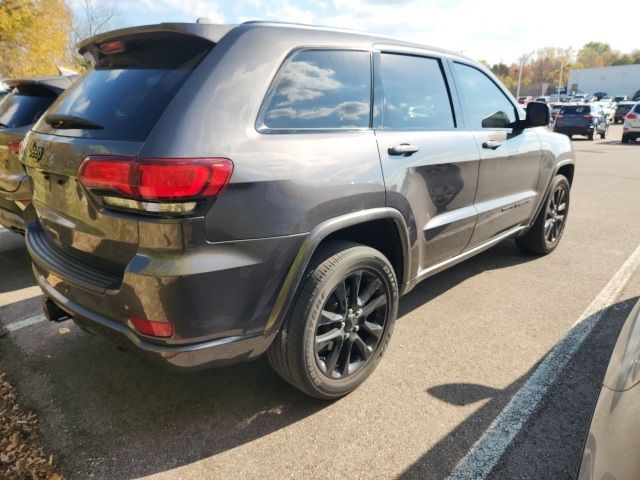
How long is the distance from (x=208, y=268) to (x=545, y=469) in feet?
5.65

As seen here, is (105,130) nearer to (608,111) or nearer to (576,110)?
(576,110)

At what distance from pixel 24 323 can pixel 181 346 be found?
2233 millimetres

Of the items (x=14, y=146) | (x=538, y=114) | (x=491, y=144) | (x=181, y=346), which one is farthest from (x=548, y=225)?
(x=14, y=146)

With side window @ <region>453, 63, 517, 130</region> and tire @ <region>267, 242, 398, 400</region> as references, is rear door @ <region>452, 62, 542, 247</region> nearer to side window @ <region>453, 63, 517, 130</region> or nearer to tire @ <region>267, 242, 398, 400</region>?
side window @ <region>453, 63, 517, 130</region>

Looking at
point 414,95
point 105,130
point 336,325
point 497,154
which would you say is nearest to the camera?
point 105,130

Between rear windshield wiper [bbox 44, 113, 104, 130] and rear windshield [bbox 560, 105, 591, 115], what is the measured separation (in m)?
22.8

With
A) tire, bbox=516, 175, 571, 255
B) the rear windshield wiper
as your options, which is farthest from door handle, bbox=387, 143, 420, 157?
tire, bbox=516, 175, 571, 255

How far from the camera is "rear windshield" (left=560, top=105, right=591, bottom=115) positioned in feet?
67.2

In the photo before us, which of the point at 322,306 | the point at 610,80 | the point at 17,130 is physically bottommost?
the point at 322,306

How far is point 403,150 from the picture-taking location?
8.69 feet

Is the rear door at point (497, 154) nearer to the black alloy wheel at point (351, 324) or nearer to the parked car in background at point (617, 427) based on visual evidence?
the black alloy wheel at point (351, 324)

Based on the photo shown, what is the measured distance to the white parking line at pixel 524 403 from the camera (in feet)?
6.97

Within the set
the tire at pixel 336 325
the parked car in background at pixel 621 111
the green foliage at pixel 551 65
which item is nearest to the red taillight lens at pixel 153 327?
the tire at pixel 336 325

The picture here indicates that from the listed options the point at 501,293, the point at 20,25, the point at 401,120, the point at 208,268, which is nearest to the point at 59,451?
the point at 208,268
